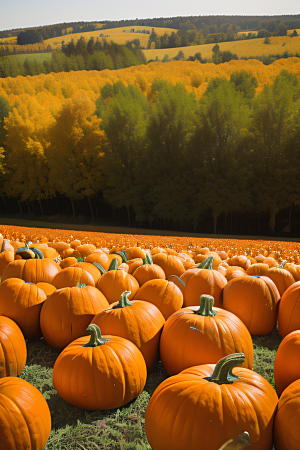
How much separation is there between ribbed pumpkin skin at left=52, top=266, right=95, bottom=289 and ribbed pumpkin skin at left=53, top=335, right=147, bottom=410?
127cm

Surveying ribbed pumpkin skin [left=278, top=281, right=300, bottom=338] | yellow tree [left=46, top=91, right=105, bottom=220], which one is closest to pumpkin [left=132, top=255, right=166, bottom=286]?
ribbed pumpkin skin [left=278, top=281, right=300, bottom=338]

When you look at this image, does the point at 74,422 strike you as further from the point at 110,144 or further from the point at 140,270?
the point at 110,144

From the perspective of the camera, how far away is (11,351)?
2.18 meters

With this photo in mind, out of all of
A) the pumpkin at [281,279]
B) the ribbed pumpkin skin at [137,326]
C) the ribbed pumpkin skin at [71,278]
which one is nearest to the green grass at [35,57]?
the ribbed pumpkin skin at [71,278]

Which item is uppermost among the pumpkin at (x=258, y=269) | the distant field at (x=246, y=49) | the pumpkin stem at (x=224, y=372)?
the distant field at (x=246, y=49)

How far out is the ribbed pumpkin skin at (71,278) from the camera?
3264mm

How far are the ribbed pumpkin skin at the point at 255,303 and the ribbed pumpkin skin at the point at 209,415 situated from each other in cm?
141

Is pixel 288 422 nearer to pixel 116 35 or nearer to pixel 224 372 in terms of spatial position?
pixel 224 372

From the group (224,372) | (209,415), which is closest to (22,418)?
(209,415)

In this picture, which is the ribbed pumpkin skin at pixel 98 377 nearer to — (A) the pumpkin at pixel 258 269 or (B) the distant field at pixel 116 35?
(A) the pumpkin at pixel 258 269

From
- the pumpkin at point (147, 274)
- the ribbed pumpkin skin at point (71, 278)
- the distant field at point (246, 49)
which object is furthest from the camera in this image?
the distant field at point (246, 49)

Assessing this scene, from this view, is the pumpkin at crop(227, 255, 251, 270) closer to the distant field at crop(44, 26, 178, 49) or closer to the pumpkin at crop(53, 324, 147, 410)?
the pumpkin at crop(53, 324, 147, 410)

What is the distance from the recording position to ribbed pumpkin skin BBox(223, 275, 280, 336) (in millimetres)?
2973

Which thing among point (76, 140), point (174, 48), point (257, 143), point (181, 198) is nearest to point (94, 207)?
point (76, 140)
